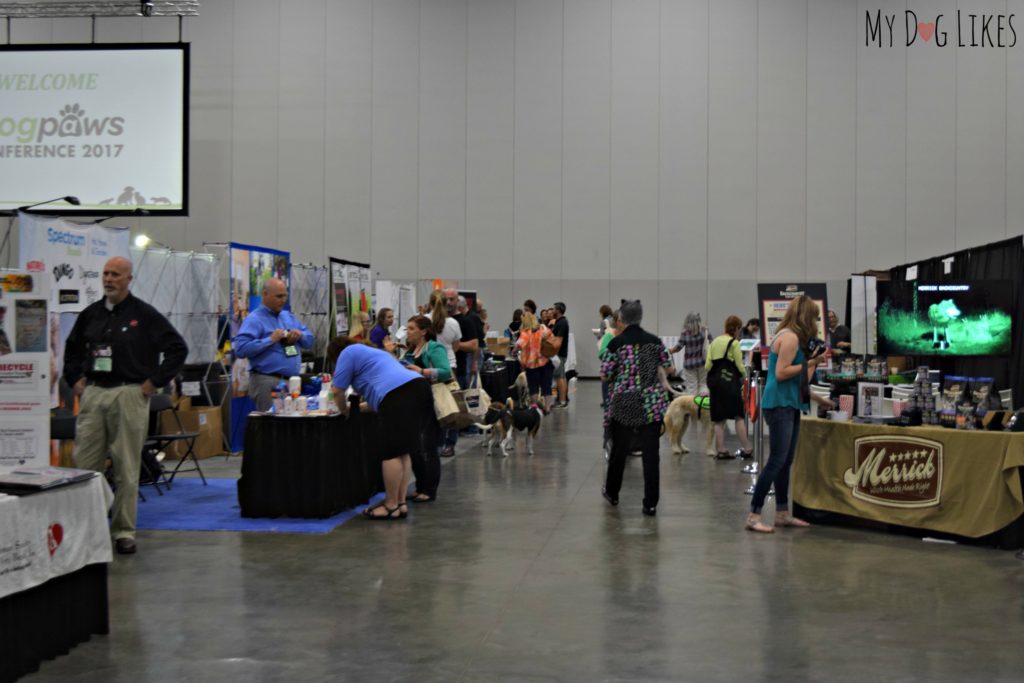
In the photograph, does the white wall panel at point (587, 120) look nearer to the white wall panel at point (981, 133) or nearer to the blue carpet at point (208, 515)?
the white wall panel at point (981, 133)

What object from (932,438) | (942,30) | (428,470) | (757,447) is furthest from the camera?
(942,30)

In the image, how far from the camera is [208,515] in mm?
7578

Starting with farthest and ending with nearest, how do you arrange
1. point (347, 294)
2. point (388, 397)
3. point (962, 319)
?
point (347, 294) → point (962, 319) → point (388, 397)

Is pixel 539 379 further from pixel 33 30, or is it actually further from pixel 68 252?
pixel 33 30

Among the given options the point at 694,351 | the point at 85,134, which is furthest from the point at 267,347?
the point at 85,134

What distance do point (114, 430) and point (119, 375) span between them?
12.6 inches

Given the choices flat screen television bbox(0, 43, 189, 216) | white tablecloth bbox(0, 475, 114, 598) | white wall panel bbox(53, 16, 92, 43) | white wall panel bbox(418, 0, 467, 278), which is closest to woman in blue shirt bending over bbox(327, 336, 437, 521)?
white tablecloth bbox(0, 475, 114, 598)

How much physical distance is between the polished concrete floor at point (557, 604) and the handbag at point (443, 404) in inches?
44.8

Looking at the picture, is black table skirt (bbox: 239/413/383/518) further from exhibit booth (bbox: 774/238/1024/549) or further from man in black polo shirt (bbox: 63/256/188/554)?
exhibit booth (bbox: 774/238/1024/549)

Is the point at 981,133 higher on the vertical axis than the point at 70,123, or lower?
higher

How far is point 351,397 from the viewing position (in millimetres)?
7660

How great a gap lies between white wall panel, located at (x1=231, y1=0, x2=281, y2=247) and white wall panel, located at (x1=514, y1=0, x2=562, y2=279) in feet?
16.9

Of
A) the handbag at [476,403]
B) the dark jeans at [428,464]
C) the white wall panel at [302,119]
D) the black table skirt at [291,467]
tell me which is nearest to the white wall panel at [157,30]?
the white wall panel at [302,119]

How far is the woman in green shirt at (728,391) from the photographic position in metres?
10.6
